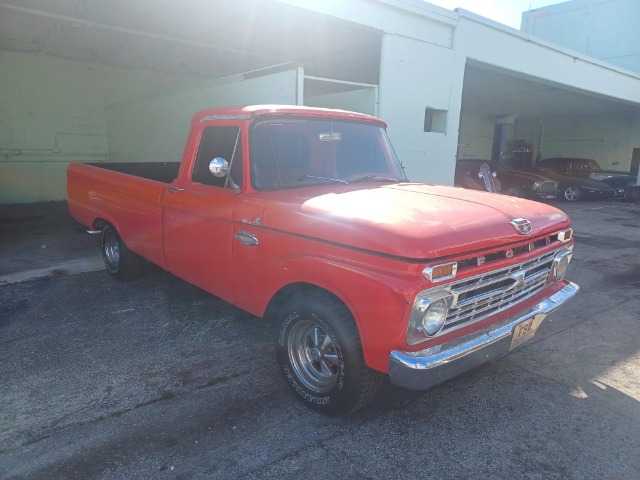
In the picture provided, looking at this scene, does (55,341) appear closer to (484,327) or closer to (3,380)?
(3,380)

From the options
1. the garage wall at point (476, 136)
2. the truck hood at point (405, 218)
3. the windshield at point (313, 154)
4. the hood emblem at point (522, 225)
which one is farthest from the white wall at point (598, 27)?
the hood emblem at point (522, 225)

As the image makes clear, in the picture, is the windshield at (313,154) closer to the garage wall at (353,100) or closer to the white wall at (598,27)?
the garage wall at (353,100)

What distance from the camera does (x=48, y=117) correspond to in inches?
530

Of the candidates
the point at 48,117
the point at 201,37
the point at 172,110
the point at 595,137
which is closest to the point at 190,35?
the point at 201,37

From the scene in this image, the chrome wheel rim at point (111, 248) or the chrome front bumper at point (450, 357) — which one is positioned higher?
the chrome front bumper at point (450, 357)

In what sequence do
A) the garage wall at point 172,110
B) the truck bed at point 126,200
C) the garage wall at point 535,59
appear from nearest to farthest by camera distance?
the truck bed at point 126,200, the garage wall at point 172,110, the garage wall at point 535,59

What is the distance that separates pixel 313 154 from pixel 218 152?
0.85 metres

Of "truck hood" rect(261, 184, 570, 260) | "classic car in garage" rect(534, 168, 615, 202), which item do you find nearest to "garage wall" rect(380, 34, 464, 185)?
"truck hood" rect(261, 184, 570, 260)

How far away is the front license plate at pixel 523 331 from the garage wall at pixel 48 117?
47.3 feet

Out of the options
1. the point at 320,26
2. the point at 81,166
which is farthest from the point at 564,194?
the point at 81,166

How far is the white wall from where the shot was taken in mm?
23172

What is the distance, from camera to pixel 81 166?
637 centimetres

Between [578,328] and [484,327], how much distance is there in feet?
8.08

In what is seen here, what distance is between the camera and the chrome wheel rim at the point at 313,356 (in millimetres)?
3119
